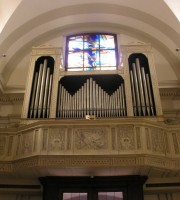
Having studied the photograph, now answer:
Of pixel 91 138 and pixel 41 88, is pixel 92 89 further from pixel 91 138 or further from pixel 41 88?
pixel 91 138

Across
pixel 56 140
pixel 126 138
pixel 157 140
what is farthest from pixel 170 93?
pixel 56 140

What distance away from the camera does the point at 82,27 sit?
522 inches

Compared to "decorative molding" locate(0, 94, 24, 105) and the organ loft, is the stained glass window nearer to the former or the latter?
the organ loft

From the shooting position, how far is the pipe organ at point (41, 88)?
9.45m

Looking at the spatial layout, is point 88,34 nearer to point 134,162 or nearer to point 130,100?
point 130,100

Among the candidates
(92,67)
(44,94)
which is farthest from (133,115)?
(92,67)

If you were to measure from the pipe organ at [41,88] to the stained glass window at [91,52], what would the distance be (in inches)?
66.9

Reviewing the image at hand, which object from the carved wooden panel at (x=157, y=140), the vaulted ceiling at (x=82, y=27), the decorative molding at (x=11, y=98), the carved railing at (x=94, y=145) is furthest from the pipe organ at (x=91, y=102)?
the vaulted ceiling at (x=82, y=27)

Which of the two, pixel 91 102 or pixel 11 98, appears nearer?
pixel 91 102

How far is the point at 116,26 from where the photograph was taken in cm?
1305

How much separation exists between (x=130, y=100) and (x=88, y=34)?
17.3 feet

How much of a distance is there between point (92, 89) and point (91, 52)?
328 cm

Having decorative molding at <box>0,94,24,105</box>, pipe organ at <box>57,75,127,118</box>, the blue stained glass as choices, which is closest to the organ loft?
pipe organ at <box>57,75,127,118</box>

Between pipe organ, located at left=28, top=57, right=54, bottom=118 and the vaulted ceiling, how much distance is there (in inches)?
64.4
